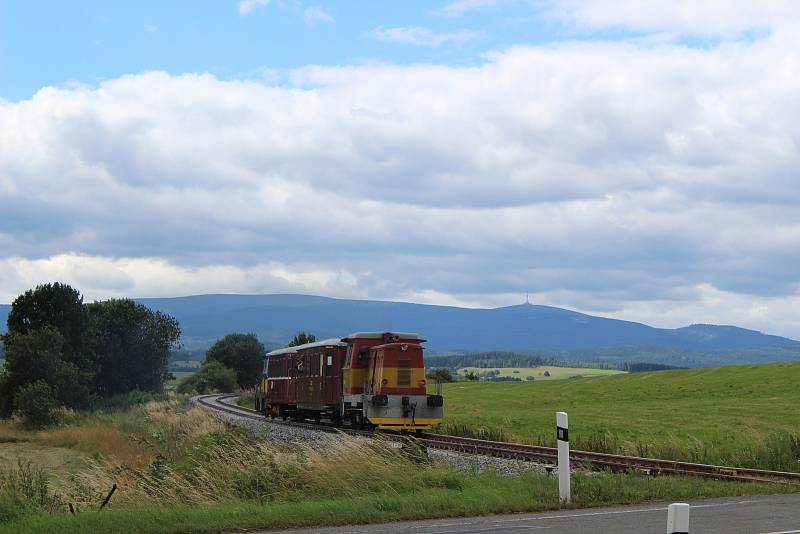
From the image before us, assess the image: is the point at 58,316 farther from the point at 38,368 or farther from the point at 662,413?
the point at 662,413

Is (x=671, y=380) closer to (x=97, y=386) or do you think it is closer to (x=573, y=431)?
(x=573, y=431)

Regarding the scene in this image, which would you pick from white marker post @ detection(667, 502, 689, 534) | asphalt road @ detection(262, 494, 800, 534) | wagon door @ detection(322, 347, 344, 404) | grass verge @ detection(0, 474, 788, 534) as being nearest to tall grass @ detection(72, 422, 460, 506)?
grass verge @ detection(0, 474, 788, 534)

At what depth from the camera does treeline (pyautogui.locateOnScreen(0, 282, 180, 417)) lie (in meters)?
74.2

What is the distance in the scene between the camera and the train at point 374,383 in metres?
35.8

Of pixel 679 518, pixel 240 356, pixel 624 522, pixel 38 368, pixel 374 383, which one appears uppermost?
pixel 240 356

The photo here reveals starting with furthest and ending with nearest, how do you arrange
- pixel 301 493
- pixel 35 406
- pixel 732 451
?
pixel 35 406 < pixel 732 451 < pixel 301 493

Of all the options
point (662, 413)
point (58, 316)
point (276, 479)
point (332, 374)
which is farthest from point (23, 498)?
point (58, 316)

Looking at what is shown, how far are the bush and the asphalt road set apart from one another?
2377 inches

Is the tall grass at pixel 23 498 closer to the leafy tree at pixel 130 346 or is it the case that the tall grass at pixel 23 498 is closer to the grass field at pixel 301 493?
the grass field at pixel 301 493

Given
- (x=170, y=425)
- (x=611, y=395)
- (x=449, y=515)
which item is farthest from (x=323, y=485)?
(x=611, y=395)

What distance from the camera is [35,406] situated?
67.8 meters

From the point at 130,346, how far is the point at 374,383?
89024 millimetres

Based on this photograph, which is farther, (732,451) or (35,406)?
(35,406)

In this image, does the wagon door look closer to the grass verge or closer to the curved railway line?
the curved railway line
